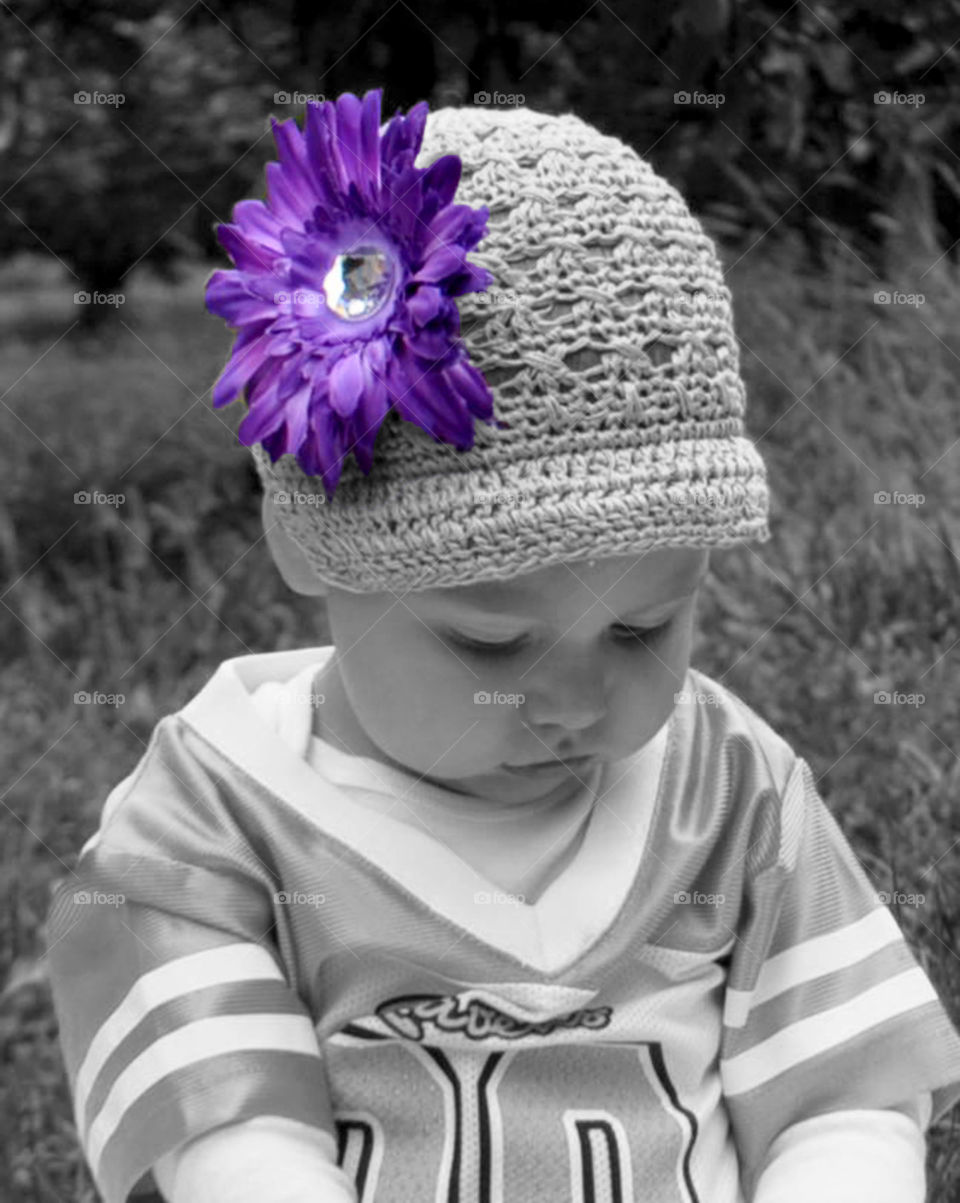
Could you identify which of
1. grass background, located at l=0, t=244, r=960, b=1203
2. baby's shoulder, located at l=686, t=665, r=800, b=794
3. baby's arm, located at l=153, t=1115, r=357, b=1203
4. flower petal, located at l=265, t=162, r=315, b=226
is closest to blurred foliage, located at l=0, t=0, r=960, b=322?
grass background, located at l=0, t=244, r=960, b=1203

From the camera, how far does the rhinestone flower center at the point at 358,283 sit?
1826 mm

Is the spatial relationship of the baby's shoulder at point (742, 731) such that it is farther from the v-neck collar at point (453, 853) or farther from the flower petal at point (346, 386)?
the flower petal at point (346, 386)

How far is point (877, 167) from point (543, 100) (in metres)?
0.93

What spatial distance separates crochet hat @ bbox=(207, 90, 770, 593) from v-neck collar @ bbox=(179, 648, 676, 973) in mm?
234

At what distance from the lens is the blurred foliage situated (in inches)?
165

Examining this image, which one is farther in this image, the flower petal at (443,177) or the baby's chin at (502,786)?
the baby's chin at (502,786)

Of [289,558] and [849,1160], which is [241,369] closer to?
[289,558]

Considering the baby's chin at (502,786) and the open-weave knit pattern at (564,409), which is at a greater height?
the open-weave knit pattern at (564,409)

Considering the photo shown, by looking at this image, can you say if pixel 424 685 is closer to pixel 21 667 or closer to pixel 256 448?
pixel 256 448

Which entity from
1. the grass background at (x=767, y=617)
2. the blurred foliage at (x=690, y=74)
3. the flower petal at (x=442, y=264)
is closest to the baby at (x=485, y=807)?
the flower petal at (x=442, y=264)

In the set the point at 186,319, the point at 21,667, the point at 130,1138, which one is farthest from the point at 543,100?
the point at 186,319

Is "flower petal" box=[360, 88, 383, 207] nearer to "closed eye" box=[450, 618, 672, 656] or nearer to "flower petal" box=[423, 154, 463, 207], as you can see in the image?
"flower petal" box=[423, 154, 463, 207]

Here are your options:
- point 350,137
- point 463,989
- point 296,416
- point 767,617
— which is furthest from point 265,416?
point 767,617

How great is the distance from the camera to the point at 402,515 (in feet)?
6.00
